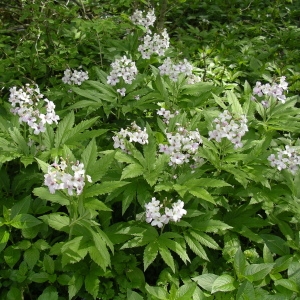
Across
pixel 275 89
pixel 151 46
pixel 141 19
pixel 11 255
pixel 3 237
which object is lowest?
pixel 11 255

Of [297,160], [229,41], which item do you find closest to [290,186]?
[297,160]

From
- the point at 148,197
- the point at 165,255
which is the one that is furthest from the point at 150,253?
the point at 148,197

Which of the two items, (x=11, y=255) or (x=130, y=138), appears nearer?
(x=11, y=255)

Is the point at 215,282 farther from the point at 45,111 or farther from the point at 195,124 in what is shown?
the point at 45,111

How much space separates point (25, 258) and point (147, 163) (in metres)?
1.13

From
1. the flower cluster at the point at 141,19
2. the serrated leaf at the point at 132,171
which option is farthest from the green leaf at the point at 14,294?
the flower cluster at the point at 141,19

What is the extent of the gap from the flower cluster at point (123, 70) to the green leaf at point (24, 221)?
1.57 metres

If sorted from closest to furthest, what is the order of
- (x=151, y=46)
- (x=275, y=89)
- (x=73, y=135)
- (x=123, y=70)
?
(x=73, y=135)
(x=275, y=89)
(x=123, y=70)
(x=151, y=46)

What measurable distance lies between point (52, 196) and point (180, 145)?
99cm

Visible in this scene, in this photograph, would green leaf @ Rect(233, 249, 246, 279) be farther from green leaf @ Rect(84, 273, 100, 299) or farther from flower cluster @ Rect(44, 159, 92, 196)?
flower cluster @ Rect(44, 159, 92, 196)

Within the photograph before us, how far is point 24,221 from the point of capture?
2836mm

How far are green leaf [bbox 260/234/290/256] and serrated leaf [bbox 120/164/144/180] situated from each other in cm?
116

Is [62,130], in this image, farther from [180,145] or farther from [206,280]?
[206,280]

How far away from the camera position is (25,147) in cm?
308
